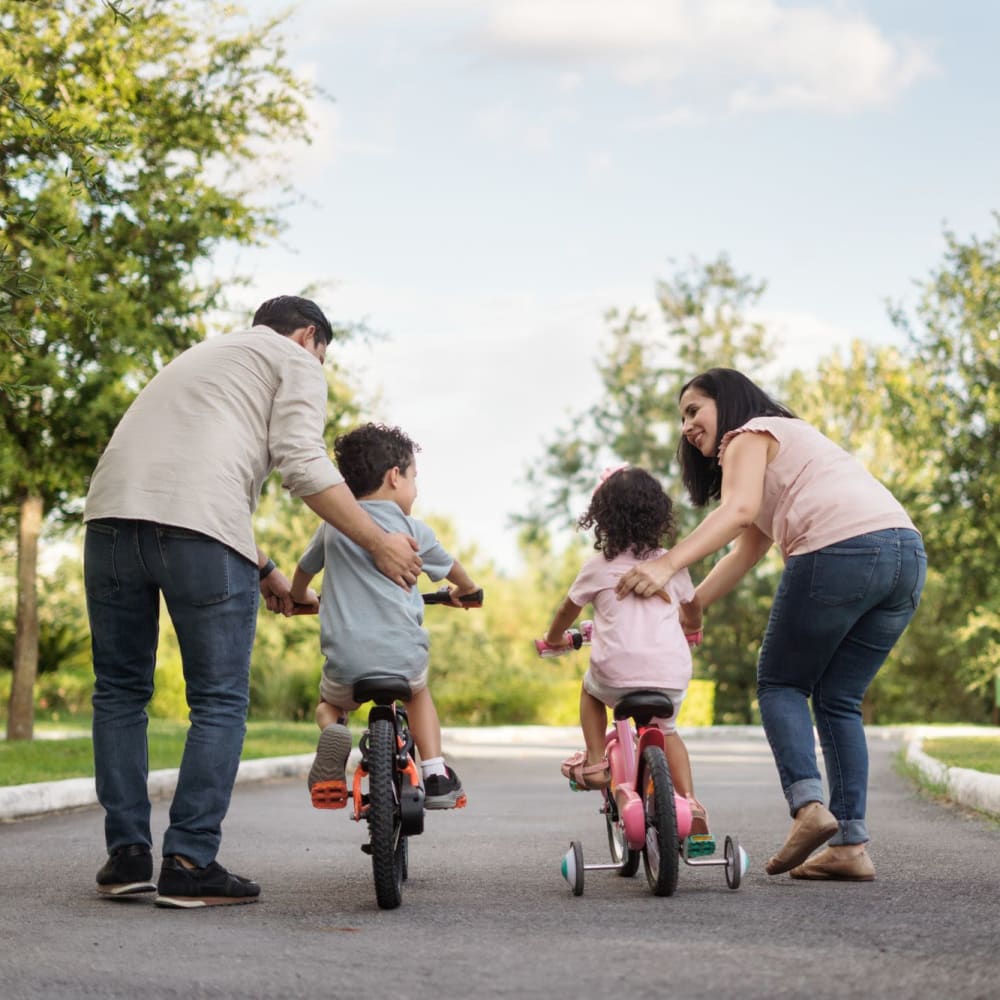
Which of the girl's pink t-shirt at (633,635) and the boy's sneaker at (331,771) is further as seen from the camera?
the girl's pink t-shirt at (633,635)

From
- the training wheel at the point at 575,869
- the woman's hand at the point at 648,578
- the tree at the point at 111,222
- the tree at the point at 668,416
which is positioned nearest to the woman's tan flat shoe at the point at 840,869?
the training wheel at the point at 575,869

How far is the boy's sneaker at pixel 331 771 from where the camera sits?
5.31 meters

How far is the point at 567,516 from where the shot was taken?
4934 centimetres

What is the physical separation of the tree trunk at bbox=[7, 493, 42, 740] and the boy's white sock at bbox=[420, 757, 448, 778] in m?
11.2

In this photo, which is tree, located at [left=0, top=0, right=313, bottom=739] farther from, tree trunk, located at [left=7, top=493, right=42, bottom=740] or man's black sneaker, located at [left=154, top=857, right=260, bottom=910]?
man's black sneaker, located at [left=154, top=857, right=260, bottom=910]

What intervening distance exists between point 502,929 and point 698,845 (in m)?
1.09

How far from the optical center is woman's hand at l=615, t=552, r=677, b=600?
5488mm

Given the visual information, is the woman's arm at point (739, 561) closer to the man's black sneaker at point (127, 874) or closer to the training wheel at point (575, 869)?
the training wheel at point (575, 869)

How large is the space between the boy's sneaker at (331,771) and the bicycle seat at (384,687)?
0.53 feet

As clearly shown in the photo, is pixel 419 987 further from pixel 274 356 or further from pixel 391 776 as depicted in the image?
pixel 274 356

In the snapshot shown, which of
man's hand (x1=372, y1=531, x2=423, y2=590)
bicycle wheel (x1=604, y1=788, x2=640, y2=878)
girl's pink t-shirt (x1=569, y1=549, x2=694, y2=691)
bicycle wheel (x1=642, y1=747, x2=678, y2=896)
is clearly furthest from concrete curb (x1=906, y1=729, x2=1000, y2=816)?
man's hand (x1=372, y1=531, x2=423, y2=590)

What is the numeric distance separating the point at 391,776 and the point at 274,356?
1506 millimetres

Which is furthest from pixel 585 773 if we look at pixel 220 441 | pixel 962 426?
pixel 962 426

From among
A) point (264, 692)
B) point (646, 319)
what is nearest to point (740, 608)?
point (646, 319)
